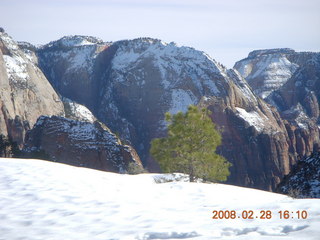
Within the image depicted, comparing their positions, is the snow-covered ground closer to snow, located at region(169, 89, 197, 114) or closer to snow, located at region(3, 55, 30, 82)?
A: snow, located at region(3, 55, 30, 82)

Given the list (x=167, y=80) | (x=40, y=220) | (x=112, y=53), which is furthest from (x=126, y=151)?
(x=112, y=53)

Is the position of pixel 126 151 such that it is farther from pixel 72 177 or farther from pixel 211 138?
pixel 72 177

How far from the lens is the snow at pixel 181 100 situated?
381 ft

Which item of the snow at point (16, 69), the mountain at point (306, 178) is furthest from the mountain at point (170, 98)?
the mountain at point (306, 178)

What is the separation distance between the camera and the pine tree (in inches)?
1006

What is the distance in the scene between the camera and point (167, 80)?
124312mm

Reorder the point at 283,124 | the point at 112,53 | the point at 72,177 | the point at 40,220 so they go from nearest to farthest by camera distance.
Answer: the point at 40,220 < the point at 72,177 < the point at 283,124 < the point at 112,53

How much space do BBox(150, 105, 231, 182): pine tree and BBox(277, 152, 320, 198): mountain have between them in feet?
14.1

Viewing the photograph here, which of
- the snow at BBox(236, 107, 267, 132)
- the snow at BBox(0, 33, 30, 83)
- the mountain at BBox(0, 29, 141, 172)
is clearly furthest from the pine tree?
the snow at BBox(236, 107, 267, 132)

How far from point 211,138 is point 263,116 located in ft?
341
